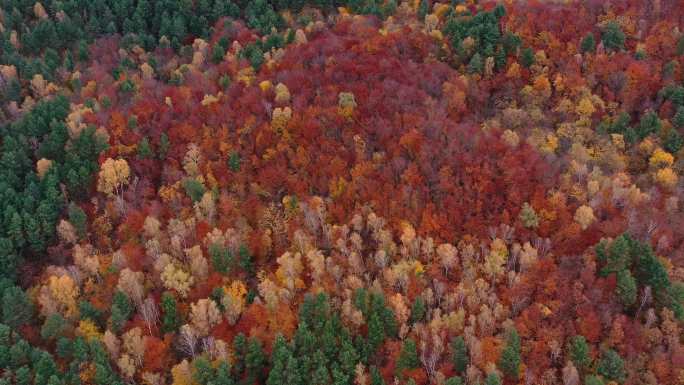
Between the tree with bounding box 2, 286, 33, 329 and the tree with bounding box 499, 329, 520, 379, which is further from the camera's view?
the tree with bounding box 2, 286, 33, 329

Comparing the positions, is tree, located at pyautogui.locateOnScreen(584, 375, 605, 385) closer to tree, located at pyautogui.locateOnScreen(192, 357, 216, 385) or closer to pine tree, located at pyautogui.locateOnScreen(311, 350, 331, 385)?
pine tree, located at pyautogui.locateOnScreen(311, 350, 331, 385)

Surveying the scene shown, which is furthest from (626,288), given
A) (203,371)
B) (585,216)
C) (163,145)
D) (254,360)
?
→ (163,145)

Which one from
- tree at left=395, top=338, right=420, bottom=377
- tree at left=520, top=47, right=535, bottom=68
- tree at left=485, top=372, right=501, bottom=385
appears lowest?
tree at left=395, top=338, right=420, bottom=377

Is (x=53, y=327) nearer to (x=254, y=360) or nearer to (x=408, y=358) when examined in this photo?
(x=254, y=360)

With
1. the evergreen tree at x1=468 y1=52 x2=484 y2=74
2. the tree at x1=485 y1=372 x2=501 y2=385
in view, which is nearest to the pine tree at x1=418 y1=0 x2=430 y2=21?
the evergreen tree at x1=468 y1=52 x2=484 y2=74

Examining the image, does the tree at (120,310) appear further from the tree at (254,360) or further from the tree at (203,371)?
the tree at (254,360)

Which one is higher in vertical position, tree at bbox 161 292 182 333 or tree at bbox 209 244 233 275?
tree at bbox 209 244 233 275

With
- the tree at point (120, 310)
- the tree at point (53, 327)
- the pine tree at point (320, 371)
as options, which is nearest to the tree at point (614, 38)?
the pine tree at point (320, 371)
